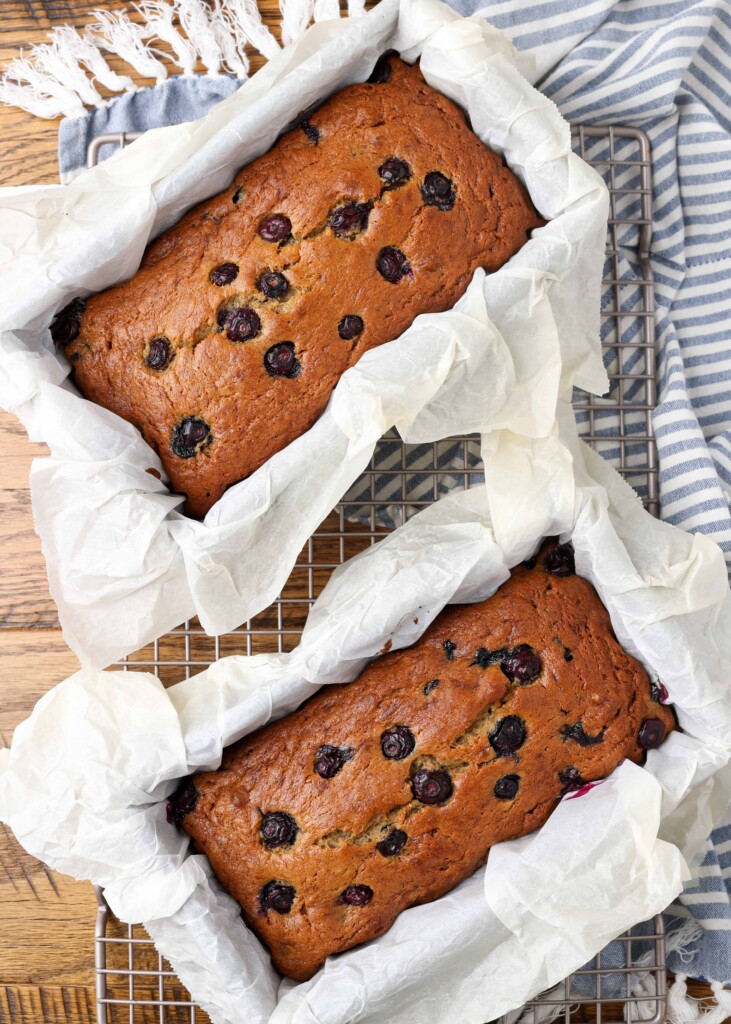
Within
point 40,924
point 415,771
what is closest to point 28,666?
point 40,924

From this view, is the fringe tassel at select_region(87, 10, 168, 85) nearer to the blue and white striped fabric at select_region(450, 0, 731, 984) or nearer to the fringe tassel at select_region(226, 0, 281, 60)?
the fringe tassel at select_region(226, 0, 281, 60)

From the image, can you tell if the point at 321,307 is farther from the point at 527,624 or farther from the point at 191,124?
A: the point at 527,624

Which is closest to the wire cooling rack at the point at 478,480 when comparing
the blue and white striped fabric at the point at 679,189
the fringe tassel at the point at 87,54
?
the blue and white striped fabric at the point at 679,189

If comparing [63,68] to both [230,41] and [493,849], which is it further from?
[493,849]

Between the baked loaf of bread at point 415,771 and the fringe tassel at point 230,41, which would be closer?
the baked loaf of bread at point 415,771

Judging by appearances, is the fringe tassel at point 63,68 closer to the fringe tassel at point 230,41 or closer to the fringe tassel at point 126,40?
the fringe tassel at point 126,40

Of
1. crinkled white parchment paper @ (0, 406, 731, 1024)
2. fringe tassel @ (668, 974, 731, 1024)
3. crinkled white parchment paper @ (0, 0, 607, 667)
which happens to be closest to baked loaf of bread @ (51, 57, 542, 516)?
crinkled white parchment paper @ (0, 0, 607, 667)
